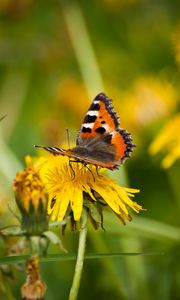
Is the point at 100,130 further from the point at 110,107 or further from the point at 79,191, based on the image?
the point at 79,191

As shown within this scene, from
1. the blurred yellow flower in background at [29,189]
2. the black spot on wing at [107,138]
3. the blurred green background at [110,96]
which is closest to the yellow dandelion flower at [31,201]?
the blurred yellow flower in background at [29,189]

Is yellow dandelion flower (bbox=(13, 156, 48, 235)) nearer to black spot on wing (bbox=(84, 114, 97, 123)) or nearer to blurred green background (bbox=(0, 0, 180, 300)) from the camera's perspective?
black spot on wing (bbox=(84, 114, 97, 123))

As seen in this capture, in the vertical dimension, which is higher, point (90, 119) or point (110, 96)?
point (110, 96)

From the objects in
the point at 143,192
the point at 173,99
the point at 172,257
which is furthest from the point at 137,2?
the point at 172,257

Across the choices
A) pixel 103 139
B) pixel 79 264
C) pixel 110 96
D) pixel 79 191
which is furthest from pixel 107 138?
pixel 110 96

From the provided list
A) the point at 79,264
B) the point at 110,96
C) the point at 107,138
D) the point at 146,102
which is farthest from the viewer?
the point at 110,96
